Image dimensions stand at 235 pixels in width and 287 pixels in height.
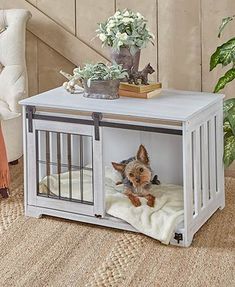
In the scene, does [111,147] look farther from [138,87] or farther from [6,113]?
[6,113]

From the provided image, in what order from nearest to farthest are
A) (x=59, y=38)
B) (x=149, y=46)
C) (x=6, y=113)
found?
(x=6, y=113) → (x=149, y=46) → (x=59, y=38)

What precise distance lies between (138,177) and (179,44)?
2.90ft

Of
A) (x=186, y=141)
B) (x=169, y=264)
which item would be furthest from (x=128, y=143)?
(x=169, y=264)

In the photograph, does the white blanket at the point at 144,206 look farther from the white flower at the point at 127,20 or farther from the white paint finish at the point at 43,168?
the white flower at the point at 127,20

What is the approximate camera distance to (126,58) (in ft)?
10.7

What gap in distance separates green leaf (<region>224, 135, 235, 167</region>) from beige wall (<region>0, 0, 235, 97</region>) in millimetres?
468

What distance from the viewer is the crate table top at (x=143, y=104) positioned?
3.02m

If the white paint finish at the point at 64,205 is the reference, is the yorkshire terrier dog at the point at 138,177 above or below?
above

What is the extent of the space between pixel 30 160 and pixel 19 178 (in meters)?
0.60

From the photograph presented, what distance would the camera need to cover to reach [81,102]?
10.5 ft

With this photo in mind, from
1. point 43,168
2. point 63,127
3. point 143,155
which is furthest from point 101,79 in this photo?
point 43,168

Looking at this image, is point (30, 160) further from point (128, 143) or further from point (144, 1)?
point (144, 1)

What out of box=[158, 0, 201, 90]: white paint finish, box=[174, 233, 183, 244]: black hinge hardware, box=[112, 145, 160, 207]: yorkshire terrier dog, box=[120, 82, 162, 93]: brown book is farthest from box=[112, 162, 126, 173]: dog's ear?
box=[158, 0, 201, 90]: white paint finish

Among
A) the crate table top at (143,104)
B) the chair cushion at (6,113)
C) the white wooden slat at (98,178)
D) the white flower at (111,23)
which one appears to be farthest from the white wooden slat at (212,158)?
the chair cushion at (6,113)
